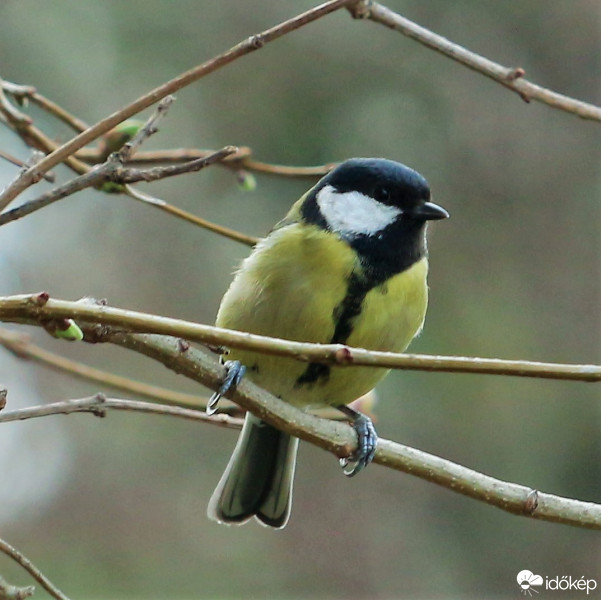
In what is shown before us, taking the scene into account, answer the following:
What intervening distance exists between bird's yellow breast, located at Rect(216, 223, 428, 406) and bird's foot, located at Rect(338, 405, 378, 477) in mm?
57

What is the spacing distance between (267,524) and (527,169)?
2973 millimetres

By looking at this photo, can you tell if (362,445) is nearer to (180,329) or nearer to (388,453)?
(388,453)

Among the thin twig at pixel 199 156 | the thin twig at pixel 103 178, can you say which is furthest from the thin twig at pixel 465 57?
the thin twig at pixel 103 178

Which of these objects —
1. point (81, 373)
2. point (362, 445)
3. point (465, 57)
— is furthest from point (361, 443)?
point (465, 57)

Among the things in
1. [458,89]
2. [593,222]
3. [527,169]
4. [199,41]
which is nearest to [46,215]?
[199,41]

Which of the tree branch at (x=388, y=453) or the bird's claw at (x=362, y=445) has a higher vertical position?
the bird's claw at (x=362, y=445)

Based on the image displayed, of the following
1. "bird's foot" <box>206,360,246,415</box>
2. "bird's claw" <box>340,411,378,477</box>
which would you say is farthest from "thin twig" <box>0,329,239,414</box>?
"bird's claw" <box>340,411,378,477</box>

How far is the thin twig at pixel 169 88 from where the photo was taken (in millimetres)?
968

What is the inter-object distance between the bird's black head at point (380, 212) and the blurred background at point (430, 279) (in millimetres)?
2067

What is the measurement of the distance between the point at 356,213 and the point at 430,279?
239cm

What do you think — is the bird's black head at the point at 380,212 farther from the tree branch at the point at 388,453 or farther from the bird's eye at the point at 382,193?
the tree branch at the point at 388,453

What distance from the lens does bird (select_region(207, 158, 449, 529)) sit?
5.67 ft

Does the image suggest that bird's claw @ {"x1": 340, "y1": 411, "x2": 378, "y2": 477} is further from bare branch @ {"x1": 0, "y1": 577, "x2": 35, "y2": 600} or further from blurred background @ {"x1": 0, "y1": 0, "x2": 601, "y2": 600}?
blurred background @ {"x1": 0, "y1": 0, "x2": 601, "y2": 600}

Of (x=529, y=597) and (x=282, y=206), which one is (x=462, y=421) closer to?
(x=529, y=597)
